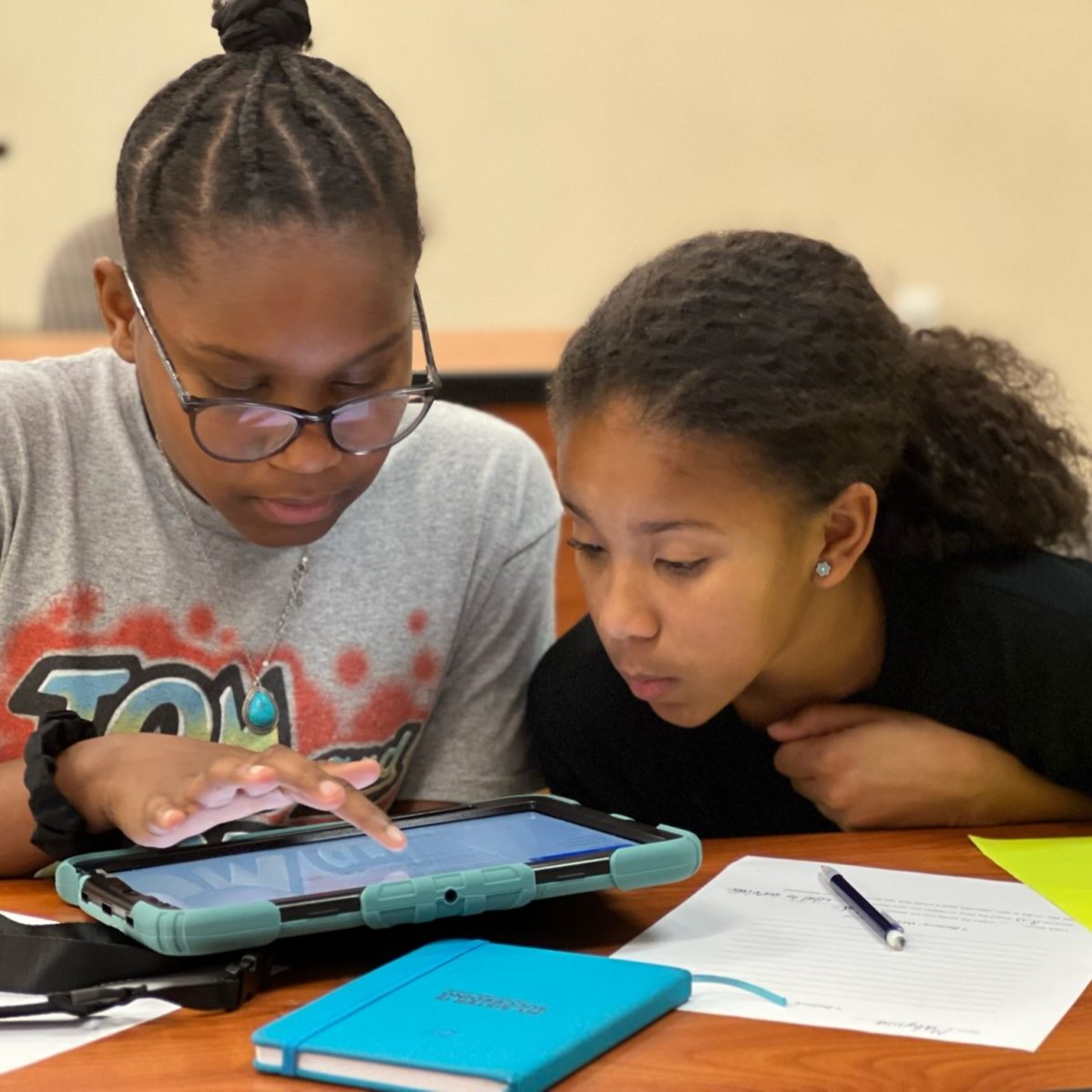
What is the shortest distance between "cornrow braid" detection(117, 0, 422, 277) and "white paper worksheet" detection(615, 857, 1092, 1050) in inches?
19.8

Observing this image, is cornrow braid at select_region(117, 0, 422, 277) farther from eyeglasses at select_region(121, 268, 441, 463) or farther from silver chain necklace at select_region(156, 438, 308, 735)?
silver chain necklace at select_region(156, 438, 308, 735)

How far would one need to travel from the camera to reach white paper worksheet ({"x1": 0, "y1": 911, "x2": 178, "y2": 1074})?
0.68 m

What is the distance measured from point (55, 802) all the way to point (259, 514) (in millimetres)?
281

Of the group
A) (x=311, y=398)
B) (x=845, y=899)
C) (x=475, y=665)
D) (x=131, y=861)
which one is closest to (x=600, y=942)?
(x=845, y=899)

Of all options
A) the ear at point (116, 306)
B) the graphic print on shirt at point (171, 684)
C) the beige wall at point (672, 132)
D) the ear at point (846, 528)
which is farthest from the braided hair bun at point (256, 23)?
the beige wall at point (672, 132)

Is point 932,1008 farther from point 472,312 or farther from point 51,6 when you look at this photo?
point 51,6

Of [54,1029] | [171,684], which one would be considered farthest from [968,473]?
[54,1029]

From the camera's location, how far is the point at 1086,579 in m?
1.18

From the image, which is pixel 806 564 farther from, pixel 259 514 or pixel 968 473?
pixel 259 514

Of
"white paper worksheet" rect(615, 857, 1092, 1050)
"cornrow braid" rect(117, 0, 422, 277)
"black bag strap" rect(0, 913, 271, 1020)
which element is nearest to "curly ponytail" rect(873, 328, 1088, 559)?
"white paper worksheet" rect(615, 857, 1092, 1050)

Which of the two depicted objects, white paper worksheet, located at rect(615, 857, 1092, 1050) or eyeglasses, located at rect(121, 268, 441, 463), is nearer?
white paper worksheet, located at rect(615, 857, 1092, 1050)

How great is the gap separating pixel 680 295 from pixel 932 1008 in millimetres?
502

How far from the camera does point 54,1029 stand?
71 cm

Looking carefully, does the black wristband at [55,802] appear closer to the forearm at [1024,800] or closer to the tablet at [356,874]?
the tablet at [356,874]
